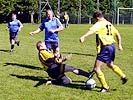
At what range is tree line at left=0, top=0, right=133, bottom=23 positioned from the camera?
63.7m

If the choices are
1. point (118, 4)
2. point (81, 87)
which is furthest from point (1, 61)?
point (118, 4)

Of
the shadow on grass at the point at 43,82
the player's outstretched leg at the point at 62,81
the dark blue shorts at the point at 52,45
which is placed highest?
the dark blue shorts at the point at 52,45

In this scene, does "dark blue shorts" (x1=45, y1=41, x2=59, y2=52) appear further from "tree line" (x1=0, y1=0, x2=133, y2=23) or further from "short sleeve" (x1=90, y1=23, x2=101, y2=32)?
"tree line" (x1=0, y1=0, x2=133, y2=23)

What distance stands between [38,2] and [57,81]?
Answer: 56282 millimetres

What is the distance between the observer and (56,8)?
6675 cm

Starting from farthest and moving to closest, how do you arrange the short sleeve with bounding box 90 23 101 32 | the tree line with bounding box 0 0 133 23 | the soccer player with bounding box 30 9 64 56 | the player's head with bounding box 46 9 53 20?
the tree line with bounding box 0 0 133 23, the soccer player with bounding box 30 9 64 56, the player's head with bounding box 46 9 53 20, the short sleeve with bounding box 90 23 101 32

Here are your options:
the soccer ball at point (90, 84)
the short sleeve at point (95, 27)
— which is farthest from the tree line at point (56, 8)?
the short sleeve at point (95, 27)

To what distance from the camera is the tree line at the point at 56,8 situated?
209 ft

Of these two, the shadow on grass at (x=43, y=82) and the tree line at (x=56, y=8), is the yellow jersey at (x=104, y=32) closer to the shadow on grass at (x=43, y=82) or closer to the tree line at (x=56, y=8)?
the shadow on grass at (x=43, y=82)

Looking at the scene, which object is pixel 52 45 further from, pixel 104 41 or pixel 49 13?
pixel 104 41

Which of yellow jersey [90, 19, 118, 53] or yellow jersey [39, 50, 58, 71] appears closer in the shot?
yellow jersey [90, 19, 118, 53]

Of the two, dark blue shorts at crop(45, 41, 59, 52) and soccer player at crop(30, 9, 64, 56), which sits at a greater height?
soccer player at crop(30, 9, 64, 56)

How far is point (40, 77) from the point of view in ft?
36.3

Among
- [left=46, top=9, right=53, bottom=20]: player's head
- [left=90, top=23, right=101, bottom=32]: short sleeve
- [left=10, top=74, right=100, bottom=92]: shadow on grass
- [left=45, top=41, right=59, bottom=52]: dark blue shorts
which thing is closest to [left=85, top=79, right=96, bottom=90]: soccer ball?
[left=10, top=74, right=100, bottom=92]: shadow on grass
